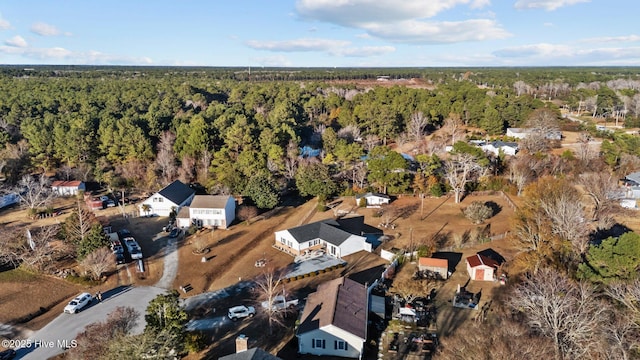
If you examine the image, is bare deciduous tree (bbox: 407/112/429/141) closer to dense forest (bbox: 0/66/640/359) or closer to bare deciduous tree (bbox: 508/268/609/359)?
dense forest (bbox: 0/66/640/359)

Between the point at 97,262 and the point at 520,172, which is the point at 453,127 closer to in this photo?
the point at 520,172

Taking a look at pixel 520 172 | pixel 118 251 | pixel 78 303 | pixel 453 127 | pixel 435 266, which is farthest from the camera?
pixel 453 127

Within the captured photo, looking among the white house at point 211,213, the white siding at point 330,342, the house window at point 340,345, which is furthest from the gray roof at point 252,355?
the white house at point 211,213

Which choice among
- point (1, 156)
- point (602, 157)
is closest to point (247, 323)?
point (1, 156)

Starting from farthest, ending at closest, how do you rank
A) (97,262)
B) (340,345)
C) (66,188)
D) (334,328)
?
(66,188) → (97,262) → (340,345) → (334,328)

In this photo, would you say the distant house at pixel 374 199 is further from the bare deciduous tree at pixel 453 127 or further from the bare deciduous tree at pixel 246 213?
the bare deciduous tree at pixel 453 127

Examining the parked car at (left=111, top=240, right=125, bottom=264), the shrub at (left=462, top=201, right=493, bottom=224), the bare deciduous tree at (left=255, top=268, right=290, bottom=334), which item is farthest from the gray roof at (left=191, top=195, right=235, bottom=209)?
the shrub at (left=462, top=201, right=493, bottom=224)

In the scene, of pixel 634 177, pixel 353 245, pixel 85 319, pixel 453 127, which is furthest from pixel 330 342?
pixel 453 127
